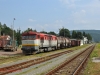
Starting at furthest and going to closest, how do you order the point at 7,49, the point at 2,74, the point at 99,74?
1. the point at 7,49
2. the point at 99,74
3. the point at 2,74

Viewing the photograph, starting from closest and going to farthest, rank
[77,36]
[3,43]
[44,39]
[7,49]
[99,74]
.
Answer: [99,74] < [44,39] < [7,49] < [3,43] < [77,36]

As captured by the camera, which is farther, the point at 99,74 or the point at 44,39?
the point at 44,39

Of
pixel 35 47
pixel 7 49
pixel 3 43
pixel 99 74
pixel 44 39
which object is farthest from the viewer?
pixel 3 43

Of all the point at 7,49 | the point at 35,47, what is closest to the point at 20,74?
the point at 35,47

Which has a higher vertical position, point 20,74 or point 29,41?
point 29,41

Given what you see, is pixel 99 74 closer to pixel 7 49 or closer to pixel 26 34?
pixel 26 34

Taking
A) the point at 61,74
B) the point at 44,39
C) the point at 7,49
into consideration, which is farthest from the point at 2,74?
the point at 7,49

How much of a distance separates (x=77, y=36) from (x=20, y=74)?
610 feet

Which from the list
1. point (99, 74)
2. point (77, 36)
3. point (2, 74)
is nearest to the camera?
point (2, 74)

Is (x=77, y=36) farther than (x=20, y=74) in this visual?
Yes

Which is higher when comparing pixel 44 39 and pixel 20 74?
pixel 44 39

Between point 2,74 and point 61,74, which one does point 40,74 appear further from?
point 2,74

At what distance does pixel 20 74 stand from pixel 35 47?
813 inches

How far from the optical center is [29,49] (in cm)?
3525
